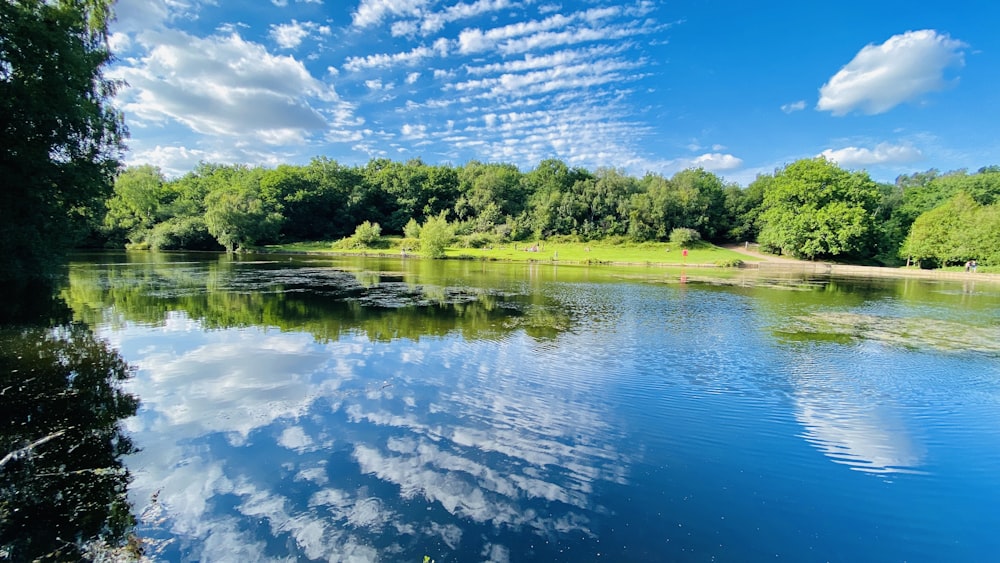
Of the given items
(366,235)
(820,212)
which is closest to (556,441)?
(820,212)

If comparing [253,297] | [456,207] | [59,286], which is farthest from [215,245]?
[253,297]

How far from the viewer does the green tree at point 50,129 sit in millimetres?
14250

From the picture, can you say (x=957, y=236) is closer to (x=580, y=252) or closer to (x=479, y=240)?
(x=580, y=252)

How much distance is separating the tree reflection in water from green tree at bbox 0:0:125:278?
696cm

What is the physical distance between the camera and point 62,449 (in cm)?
593

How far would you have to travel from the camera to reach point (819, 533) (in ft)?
15.8

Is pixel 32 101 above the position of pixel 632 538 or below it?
above

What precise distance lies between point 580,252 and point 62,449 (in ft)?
192

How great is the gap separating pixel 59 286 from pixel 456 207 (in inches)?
2530

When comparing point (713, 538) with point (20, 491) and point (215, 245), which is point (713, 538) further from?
point (215, 245)

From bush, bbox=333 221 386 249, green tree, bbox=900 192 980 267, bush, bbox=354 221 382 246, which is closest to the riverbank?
bush, bbox=333 221 386 249

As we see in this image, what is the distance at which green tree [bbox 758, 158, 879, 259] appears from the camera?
5491 centimetres

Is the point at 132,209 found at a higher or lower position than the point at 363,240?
higher

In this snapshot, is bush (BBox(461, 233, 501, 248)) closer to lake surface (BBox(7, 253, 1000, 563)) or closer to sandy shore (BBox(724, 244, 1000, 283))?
sandy shore (BBox(724, 244, 1000, 283))
